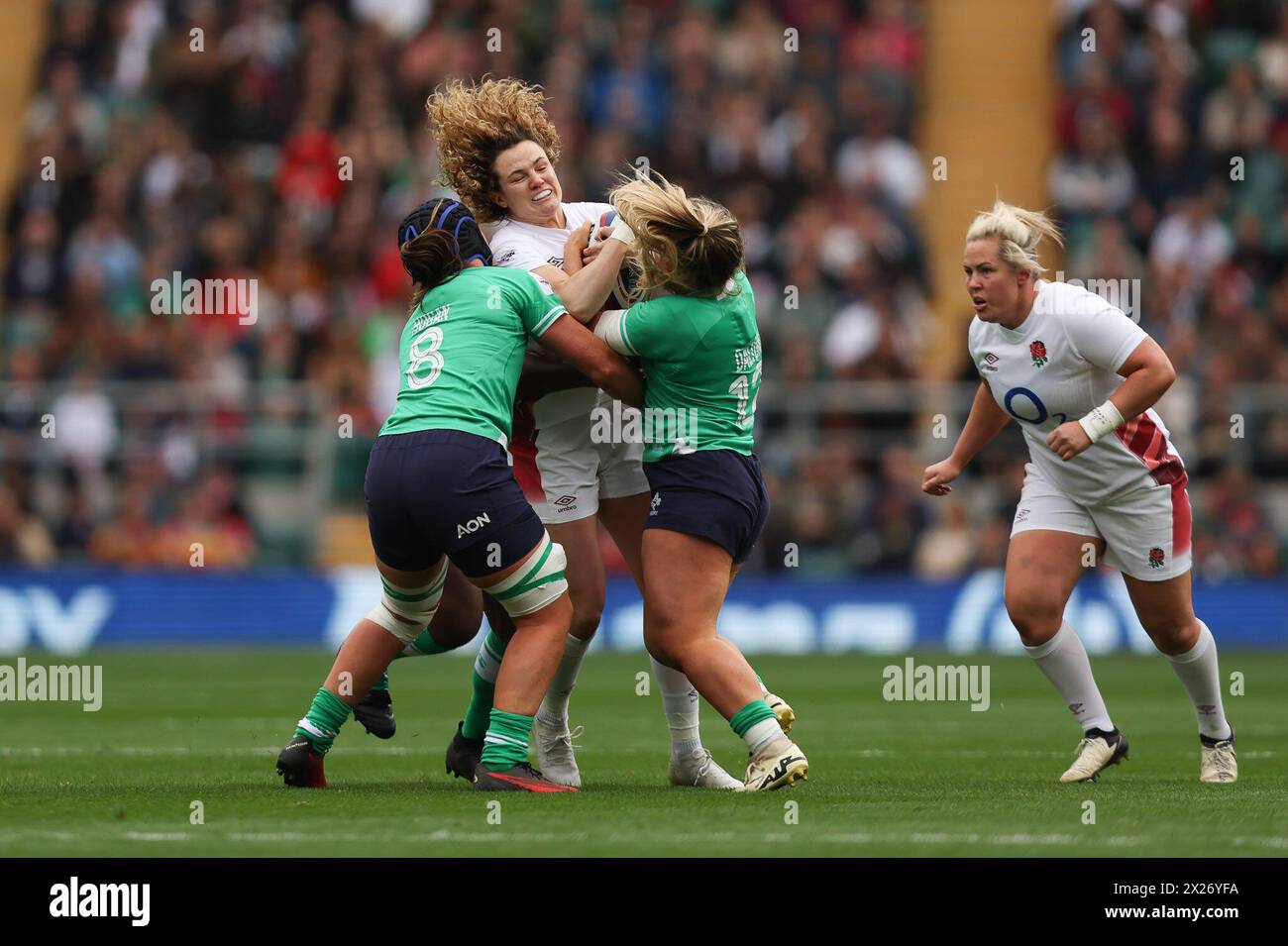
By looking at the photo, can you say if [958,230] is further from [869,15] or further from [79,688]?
[79,688]

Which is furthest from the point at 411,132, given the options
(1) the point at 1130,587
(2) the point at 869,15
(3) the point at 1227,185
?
(1) the point at 1130,587

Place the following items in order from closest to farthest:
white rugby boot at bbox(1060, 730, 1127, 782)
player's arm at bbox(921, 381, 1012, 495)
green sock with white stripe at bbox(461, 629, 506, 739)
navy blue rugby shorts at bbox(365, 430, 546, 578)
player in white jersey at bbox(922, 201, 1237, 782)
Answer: navy blue rugby shorts at bbox(365, 430, 546, 578) → green sock with white stripe at bbox(461, 629, 506, 739) → white rugby boot at bbox(1060, 730, 1127, 782) → player in white jersey at bbox(922, 201, 1237, 782) → player's arm at bbox(921, 381, 1012, 495)

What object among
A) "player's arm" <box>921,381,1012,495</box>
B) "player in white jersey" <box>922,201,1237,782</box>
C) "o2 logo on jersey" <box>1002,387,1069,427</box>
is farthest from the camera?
"player's arm" <box>921,381,1012,495</box>

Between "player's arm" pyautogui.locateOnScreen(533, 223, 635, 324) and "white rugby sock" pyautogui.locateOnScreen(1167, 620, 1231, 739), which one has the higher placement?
"player's arm" pyautogui.locateOnScreen(533, 223, 635, 324)

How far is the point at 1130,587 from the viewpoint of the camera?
838 cm

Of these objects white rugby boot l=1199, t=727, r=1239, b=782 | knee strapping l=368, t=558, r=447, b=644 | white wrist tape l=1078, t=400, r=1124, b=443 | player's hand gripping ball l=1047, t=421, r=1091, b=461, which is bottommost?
white rugby boot l=1199, t=727, r=1239, b=782

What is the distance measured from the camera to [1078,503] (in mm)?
8406

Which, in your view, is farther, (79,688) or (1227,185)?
(1227,185)

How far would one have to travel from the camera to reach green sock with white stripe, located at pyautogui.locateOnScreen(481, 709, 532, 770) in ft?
23.9

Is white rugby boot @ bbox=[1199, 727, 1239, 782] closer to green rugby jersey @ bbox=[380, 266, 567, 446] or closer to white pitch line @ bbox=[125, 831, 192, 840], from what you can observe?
green rugby jersey @ bbox=[380, 266, 567, 446]

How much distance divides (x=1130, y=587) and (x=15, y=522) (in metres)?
11.4

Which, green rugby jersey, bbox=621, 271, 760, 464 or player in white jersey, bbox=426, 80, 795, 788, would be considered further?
player in white jersey, bbox=426, 80, 795, 788

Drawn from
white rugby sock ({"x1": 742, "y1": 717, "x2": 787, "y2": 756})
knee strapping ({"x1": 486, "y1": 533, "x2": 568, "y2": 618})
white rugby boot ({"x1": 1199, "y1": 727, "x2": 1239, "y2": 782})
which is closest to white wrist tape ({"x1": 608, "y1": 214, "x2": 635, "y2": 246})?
knee strapping ({"x1": 486, "y1": 533, "x2": 568, "y2": 618})

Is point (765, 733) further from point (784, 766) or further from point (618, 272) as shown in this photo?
point (618, 272)
